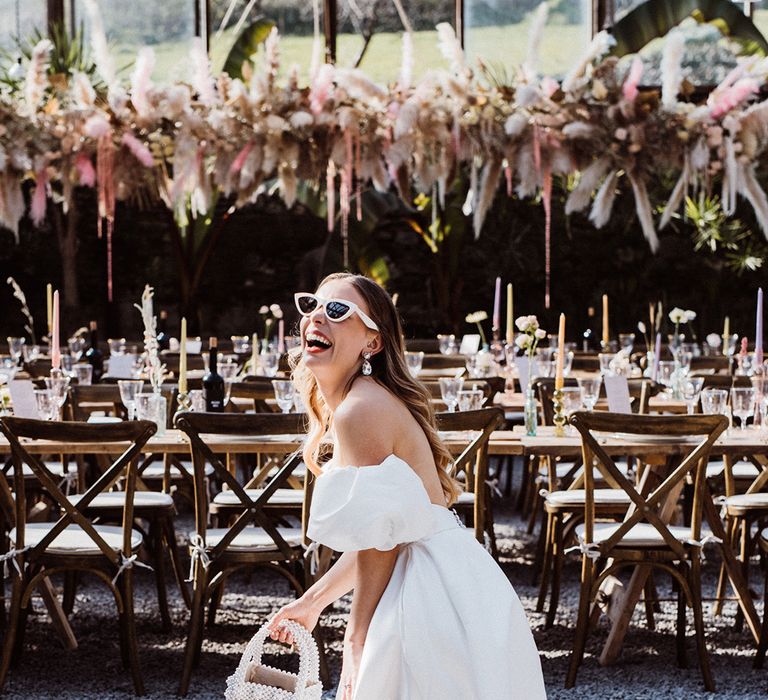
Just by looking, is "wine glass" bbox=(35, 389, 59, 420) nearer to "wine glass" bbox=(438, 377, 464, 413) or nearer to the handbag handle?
"wine glass" bbox=(438, 377, 464, 413)

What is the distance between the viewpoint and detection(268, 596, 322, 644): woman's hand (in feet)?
8.31

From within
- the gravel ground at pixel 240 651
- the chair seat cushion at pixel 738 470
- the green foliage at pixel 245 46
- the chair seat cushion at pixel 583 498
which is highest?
the green foliage at pixel 245 46

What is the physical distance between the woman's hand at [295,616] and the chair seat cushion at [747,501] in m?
2.51

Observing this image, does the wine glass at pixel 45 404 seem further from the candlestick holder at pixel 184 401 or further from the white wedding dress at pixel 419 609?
the white wedding dress at pixel 419 609

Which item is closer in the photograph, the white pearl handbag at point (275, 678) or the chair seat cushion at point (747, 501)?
the white pearl handbag at point (275, 678)

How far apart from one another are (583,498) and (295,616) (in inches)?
98.7

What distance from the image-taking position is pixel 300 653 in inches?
93.6

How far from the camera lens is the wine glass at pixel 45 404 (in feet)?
16.5

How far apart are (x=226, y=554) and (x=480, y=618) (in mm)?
1868

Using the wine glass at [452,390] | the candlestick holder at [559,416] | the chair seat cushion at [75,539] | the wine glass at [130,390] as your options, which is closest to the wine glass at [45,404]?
the wine glass at [130,390]

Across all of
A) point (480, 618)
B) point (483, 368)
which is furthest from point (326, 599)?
point (483, 368)

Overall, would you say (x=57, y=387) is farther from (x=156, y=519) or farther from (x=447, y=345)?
(x=447, y=345)

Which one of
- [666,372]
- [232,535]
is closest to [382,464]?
[232,535]

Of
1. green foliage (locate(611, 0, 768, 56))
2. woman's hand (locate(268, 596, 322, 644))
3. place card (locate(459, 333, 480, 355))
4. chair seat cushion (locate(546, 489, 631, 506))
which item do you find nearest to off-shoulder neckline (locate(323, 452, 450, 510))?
woman's hand (locate(268, 596, 322, 644))
